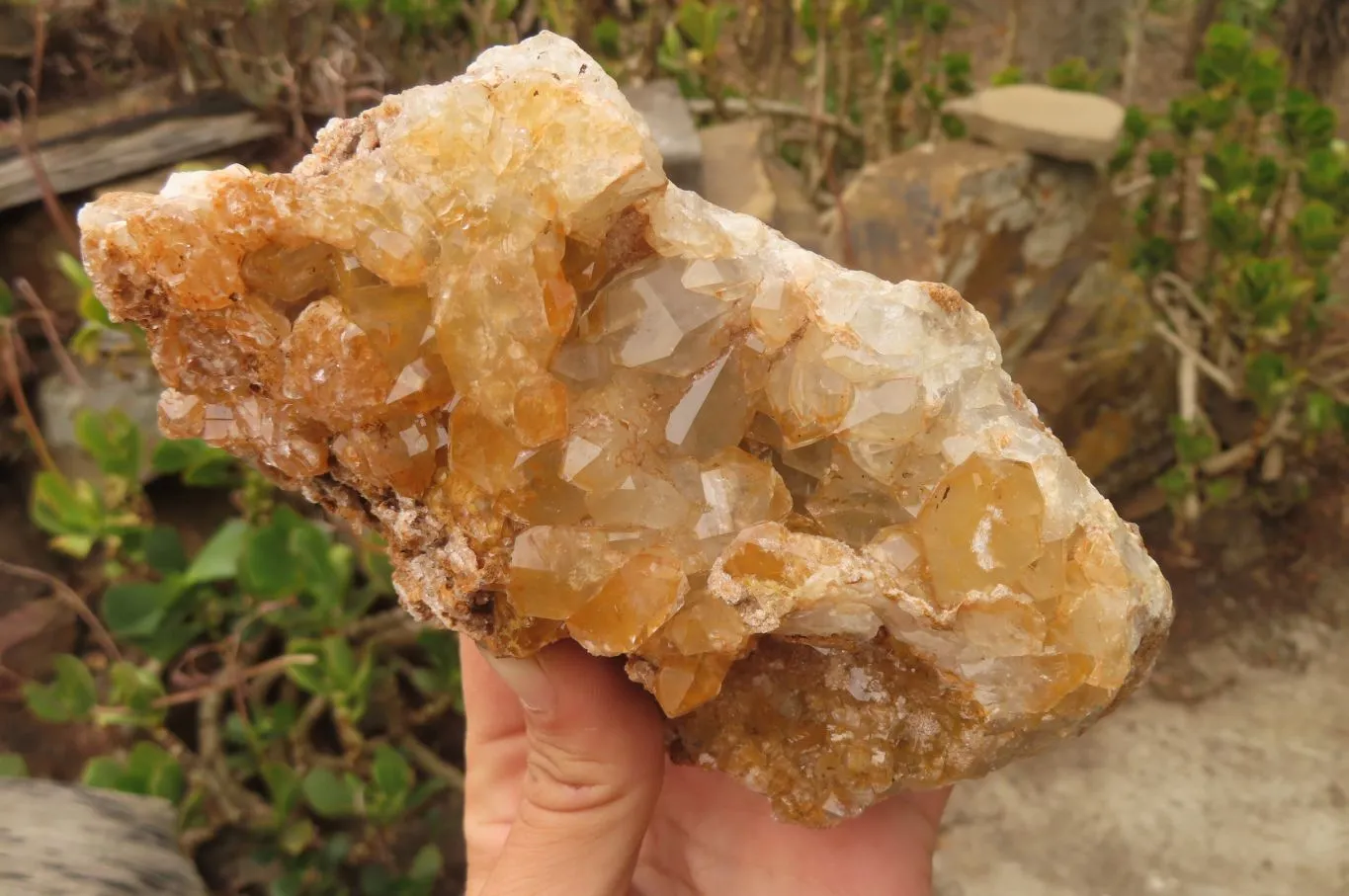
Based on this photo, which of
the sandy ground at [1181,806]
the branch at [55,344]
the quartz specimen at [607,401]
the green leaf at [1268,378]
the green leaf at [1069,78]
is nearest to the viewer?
the quartz specimen at [607,401]

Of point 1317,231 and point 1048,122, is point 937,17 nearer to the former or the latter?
point 1048,122

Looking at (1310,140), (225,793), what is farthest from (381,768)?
(1310,140)

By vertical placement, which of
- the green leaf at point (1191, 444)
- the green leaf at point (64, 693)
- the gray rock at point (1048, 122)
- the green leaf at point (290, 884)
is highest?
the gray rock at point (1048, 122)

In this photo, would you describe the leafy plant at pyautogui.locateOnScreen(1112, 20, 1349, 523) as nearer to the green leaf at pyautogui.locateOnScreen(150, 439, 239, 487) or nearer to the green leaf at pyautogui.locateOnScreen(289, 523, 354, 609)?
the green leaf at pyautogui.locateOnScreen(289, 523, 354, 609)

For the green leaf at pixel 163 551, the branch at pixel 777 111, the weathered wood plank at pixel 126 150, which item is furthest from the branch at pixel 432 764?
the branch at pixel 777 111

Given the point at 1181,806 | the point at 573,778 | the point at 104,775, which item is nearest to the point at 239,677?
the point at 104,775

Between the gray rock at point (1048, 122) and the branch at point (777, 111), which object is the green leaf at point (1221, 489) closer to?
the gray rock at point (1048, 122)

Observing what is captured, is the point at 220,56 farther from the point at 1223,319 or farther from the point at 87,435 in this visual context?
the point at 1223,319

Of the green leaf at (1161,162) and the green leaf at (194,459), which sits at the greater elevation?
the green leaf at (1161,162)
